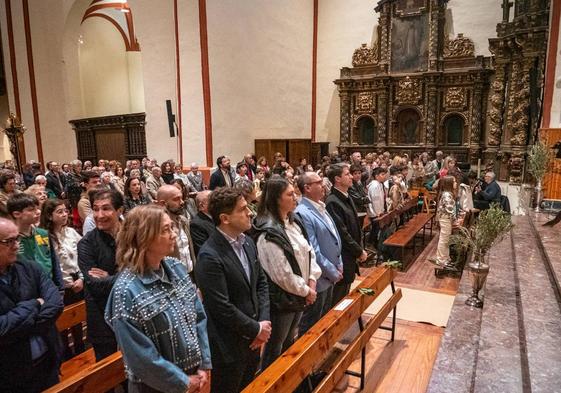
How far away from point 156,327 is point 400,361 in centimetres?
283

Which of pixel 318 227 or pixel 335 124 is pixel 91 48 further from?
pixel 318 227

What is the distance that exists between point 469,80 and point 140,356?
50.3 ft

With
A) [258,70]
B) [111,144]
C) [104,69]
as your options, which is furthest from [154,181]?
[104,69]

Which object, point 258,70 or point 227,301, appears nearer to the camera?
point 227,301

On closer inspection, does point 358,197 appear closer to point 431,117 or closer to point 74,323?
point 74,323

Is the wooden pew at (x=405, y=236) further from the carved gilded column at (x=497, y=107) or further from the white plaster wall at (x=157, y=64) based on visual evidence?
the white plaster wall at (x=157, y=64)

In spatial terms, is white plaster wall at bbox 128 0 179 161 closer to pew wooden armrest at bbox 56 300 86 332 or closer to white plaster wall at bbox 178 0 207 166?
white plaster wall at bbox 178 0 207 166

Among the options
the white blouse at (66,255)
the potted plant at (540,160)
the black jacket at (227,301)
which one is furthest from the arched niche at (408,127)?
the black jacket at (227,301)

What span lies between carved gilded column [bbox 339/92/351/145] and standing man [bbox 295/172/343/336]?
13.2m

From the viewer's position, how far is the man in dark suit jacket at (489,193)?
8461 mm

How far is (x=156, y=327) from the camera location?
71.4 inches

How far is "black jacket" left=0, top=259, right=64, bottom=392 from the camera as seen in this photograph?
2.07 meters

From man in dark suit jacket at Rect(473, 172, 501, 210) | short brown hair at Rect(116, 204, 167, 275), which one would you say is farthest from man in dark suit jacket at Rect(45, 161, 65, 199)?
man in dark suit jacket at Rect(473, 172, 501, 210)

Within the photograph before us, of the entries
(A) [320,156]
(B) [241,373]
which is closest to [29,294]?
(B) [241,373]
